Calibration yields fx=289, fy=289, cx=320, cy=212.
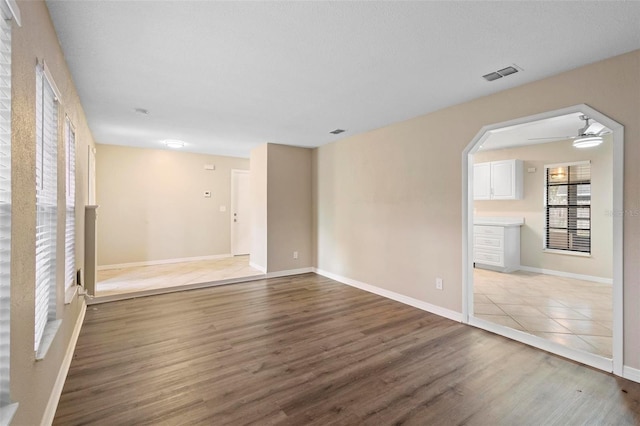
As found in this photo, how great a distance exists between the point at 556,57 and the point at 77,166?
4510mm

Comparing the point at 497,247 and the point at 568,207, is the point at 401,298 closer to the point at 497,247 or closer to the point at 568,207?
the point at 497,247

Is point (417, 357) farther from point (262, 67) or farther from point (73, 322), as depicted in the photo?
point (73, 322)

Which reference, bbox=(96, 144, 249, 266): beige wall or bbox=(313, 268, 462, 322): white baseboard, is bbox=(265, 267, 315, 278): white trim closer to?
bbox=(313, 268, 462, 322): white baseboard

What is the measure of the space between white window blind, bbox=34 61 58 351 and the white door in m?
4.90

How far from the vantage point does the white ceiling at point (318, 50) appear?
1.77 metres

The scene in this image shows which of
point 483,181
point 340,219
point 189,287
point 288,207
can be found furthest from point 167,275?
point 483,181

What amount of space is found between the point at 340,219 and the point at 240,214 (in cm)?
295

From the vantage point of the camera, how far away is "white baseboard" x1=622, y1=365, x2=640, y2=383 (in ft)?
7.06

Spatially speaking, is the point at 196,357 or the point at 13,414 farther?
the point at 196,357

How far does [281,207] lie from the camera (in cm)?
545

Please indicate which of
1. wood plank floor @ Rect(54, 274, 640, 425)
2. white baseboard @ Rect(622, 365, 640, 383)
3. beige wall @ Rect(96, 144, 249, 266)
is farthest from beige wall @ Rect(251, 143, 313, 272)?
white baseboard @ Rect(622, 365, 640, 383)

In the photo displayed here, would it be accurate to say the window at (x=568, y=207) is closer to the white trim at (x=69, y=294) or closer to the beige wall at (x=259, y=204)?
the beige wall at (x=259, y=204)

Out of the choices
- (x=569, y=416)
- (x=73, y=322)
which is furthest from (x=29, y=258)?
(x=569, y=416)

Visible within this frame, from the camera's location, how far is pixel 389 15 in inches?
71.2
